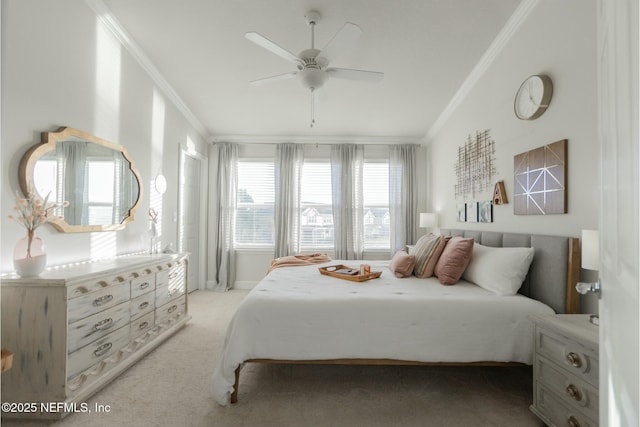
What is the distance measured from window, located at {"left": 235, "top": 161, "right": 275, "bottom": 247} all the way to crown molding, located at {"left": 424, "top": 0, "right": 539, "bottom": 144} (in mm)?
2903

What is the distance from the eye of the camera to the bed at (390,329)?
184 centimetres

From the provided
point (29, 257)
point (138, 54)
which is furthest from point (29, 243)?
point (138, 54)

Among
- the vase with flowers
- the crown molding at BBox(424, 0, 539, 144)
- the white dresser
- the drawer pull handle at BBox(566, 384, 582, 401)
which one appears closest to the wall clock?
the crown molding at BBox(424, 0, 539, 144)

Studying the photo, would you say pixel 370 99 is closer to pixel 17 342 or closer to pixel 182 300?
pixel 182 300

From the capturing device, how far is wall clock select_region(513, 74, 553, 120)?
2.13 m

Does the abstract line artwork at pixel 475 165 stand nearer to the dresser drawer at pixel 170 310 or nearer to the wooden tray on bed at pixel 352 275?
the wooden tray on bed at pixel 352 275

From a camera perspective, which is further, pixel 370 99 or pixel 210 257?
pixel 210 257

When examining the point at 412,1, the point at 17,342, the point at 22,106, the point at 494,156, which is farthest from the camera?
the point at 494,156

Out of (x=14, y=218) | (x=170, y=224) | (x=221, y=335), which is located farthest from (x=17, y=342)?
(x=170, y=224)

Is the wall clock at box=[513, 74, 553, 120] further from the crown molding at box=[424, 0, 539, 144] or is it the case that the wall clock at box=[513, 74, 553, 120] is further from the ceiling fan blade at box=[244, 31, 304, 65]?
the ceiling fan blade at box=[244, 31, 304, 65]

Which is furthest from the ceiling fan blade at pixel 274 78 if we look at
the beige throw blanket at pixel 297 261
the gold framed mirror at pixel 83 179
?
the beige throw blanket at pixel 297 261

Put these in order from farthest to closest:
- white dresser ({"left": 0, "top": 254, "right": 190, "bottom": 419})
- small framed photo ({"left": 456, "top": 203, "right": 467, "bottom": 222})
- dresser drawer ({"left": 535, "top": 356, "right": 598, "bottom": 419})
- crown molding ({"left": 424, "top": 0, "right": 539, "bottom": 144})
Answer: small framed photo ({"left": 456, "top": 203, "right": 467, "bottom": 222}) → crown molding ({"left": 424, "top": 0, "right": 539, "bottom": 144}) → white dresser ({"left": 0, "top": 254, "right": 190, "bottom": 419}) → dresser drawer ({"left": 535, "top": 356, "right": 598, "bottom": 419})

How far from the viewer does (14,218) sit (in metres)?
1.78

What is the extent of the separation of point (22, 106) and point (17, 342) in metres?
1.45
